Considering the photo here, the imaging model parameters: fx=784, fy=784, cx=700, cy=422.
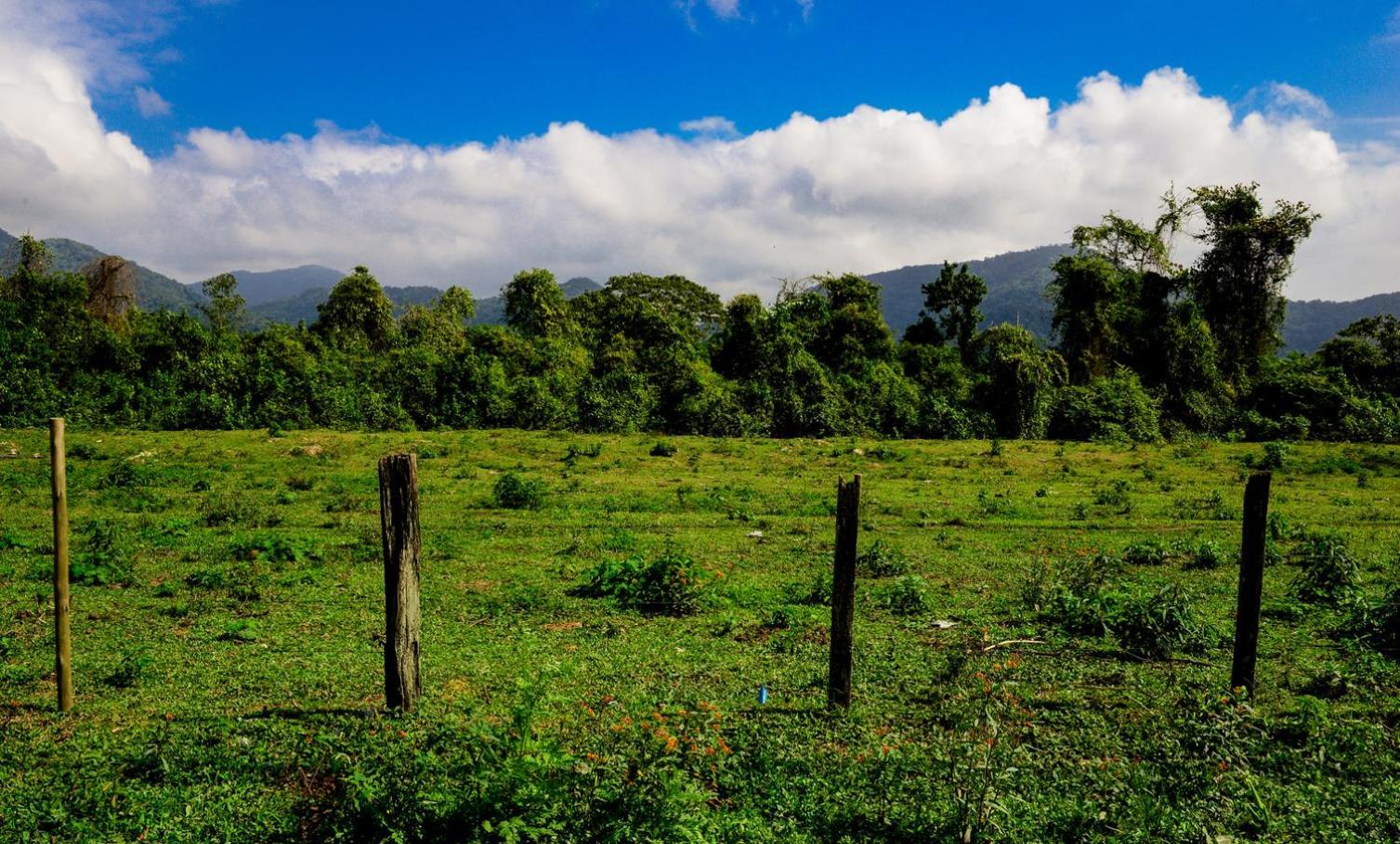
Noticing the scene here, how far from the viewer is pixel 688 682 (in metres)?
8.48

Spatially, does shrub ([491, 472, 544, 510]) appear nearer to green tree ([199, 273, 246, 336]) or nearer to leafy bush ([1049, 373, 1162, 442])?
leafy bush ([1049, 373, 1162, 442])

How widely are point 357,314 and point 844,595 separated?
166ft

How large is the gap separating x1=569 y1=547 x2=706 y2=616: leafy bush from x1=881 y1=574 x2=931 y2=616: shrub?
2.80m

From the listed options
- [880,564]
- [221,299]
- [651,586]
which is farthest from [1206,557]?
[221,299]

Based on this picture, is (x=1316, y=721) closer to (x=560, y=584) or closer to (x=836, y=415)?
(x=560, y=584)

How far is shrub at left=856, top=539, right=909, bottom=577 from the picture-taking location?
13.7m

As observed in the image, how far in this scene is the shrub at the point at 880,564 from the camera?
1371 centimetres

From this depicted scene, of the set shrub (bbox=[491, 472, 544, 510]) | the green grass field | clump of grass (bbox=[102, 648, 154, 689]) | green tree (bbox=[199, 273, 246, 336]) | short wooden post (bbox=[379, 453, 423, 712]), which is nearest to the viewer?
the green grass field

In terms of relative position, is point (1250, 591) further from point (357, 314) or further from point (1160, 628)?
point (357, 314)

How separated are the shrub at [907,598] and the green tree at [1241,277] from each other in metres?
42.7

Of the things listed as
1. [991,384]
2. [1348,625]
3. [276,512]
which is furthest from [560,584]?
[991,384]

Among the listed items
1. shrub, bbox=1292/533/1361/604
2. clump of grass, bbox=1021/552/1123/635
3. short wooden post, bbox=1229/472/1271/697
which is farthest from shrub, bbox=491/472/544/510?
shrub, bbox=1292/533/1361/604

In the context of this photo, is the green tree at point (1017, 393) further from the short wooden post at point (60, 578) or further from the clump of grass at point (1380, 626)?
the short wooden post at point (60, 578)

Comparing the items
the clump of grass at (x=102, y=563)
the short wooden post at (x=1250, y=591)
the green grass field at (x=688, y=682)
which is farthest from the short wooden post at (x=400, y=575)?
the short wooden post at (x=1250, y=591)
